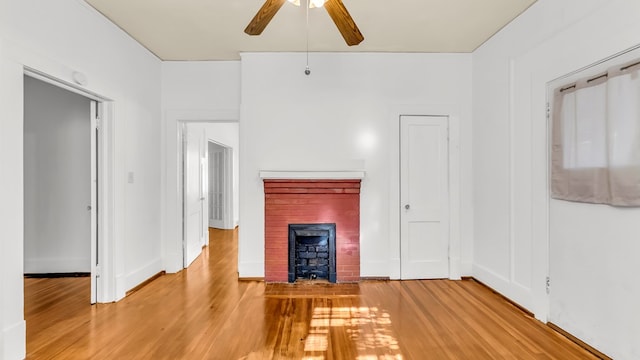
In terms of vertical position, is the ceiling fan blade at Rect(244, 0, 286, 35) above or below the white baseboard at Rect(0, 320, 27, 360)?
above

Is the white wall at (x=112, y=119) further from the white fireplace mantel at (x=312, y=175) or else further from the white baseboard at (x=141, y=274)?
the white fireplace mantel at (x=312, y=175)

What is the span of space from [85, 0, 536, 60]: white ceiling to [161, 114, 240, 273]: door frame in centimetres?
75

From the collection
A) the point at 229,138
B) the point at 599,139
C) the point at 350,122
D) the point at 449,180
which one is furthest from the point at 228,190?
the point at 599,139

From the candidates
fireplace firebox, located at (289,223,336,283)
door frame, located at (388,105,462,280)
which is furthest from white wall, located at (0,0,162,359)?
door frame, located at (388,105,462,280)

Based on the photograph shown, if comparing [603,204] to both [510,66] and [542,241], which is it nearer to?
[542,241]

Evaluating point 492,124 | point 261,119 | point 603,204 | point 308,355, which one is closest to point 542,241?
point 603,204

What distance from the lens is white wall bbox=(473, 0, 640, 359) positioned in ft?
6.60

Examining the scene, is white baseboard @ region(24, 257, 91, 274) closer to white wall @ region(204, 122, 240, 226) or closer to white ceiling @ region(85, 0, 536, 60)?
white wall @ region(204, 122, 240, 226)

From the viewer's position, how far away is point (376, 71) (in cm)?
370

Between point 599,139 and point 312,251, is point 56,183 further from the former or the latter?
point 599,139

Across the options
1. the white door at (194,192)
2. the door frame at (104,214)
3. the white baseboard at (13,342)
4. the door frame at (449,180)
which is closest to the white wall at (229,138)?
the white door at (194,192)

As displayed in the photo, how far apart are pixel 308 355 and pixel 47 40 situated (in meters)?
3.12

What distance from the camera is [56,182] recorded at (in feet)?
12.2

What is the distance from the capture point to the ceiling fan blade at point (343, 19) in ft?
5.64
